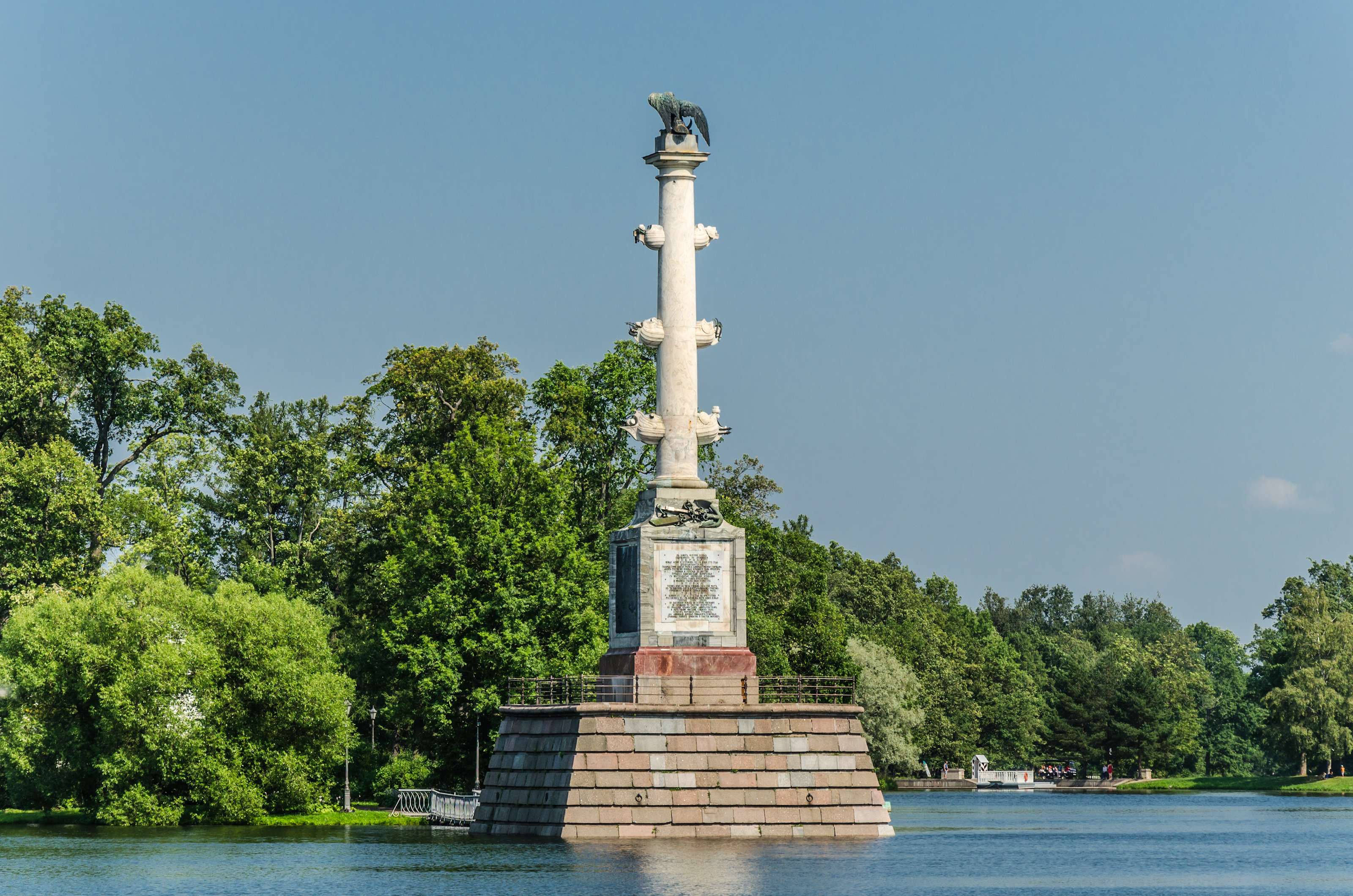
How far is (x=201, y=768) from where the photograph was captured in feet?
178

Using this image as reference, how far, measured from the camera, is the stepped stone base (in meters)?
43.2

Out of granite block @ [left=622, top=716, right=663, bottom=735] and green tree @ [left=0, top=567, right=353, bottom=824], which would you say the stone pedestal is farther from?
green tree @ [left=0, top=567, right=353, bottom=824]

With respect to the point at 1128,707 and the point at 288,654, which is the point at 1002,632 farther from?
the point at 288,654

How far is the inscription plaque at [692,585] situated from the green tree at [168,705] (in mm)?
Result: 15600

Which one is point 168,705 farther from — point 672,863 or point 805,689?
point 672,863

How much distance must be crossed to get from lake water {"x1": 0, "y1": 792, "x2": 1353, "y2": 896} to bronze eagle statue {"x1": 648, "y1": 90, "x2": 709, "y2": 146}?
19409mm

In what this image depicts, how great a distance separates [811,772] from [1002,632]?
135 meters

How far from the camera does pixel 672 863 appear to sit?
37.6 meters

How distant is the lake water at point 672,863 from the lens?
1372 inches

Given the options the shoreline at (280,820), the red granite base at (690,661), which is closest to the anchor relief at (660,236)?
the red granite base at (690,661)

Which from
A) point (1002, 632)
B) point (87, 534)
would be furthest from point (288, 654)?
point (1002, 632)

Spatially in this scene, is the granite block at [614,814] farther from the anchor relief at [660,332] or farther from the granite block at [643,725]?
the anchor relief at [660,332]

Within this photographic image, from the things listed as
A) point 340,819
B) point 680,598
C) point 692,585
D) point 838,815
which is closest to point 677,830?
point 838,815

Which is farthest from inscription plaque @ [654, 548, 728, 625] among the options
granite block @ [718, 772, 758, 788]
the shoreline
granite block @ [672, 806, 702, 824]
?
the shoreline
